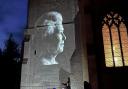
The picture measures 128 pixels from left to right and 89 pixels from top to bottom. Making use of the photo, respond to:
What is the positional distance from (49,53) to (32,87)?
9.32 ft

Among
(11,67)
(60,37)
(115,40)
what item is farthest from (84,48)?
(11,67)

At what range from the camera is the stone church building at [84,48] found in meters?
11.1

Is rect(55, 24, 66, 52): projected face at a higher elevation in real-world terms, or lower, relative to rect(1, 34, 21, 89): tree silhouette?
higher

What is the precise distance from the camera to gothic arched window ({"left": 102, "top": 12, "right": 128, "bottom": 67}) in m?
11.5

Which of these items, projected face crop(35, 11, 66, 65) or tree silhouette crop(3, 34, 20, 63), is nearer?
projected face crop(35, 11, 66, 65)

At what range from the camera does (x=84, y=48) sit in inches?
506

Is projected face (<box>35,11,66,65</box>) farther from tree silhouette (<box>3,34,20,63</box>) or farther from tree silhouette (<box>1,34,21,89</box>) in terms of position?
tree silhouette (<box>3,34,20,63</box>)

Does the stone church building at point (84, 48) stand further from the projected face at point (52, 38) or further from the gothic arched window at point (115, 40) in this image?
the projected face at point (52, 38)

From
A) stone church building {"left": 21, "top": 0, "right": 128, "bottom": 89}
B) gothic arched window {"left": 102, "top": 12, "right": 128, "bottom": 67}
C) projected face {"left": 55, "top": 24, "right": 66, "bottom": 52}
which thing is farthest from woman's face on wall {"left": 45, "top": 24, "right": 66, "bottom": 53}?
gothic arched window {"left": 102, "top": 12, "right": 128, "bottom": 67}

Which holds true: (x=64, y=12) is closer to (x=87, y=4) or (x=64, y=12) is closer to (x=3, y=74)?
(x=87, y=4)

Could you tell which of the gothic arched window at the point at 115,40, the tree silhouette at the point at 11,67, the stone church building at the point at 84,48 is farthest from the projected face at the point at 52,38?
the gothic arched window at the point at 115,40

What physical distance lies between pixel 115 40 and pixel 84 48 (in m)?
2.02

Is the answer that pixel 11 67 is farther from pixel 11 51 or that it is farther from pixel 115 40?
pixel 115 40

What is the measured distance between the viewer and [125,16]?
12.3m
